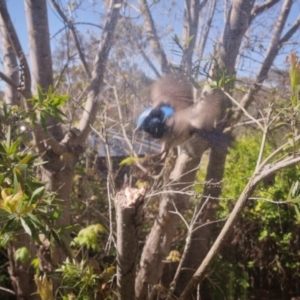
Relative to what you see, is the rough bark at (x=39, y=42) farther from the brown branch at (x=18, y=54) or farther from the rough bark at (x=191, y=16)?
the rough bark at (x=191, y=16)

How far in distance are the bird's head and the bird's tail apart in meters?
0.23

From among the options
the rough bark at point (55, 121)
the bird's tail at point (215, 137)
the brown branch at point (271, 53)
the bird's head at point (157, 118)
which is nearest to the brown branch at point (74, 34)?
the rough bark at point (55, 121)

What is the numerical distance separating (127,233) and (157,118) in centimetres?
75

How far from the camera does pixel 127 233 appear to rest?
1.05 meters

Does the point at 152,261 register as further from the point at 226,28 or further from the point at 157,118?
the point at 226,28

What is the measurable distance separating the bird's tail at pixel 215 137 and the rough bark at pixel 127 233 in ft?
2.94

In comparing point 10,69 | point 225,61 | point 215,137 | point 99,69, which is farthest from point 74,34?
point 215,137

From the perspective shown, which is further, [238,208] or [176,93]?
[176,93]

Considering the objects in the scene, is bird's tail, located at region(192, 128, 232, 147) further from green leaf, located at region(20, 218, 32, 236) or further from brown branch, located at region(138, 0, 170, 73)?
green leaf, located at region(20, 218, 32, 236)

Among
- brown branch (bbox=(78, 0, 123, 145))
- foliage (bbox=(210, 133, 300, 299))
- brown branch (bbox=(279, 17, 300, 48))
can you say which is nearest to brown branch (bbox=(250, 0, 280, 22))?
brown branch (bbox=(279, 17, 300, 48))

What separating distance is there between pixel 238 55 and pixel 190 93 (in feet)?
1.17

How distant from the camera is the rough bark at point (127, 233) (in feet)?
3.34

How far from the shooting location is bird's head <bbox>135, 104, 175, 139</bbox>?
1.67m

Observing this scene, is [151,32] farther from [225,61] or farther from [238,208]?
[238,208]
